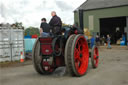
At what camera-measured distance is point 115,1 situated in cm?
2198

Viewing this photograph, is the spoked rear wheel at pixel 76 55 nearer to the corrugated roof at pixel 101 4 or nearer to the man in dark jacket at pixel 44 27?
the man in dark jacket at pixel 44 27

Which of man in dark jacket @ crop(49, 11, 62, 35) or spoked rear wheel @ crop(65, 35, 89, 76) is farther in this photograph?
man in dark jacket @ crop(49, 11, 62, 35)

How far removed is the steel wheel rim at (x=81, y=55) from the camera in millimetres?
5746

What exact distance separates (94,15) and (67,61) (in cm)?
1823

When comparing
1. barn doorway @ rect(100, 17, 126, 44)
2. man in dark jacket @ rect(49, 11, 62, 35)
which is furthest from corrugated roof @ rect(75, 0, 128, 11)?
man in dark jacket @ rect(49, 11, 62, 35)

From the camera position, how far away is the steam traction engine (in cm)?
523

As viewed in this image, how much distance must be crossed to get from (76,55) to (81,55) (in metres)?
0.34

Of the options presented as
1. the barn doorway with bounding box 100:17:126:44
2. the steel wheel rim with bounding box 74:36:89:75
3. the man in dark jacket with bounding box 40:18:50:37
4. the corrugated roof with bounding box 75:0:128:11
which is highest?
the corrugated roof with bounding box 75:0:128:11

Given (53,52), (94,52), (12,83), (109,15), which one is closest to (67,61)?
(53,52)

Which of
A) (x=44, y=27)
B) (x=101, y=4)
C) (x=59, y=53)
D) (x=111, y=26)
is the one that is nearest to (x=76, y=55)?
(x=59, y=53)

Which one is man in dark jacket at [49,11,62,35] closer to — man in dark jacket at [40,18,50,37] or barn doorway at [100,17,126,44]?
man in dark jacket at [40,18,50,37]

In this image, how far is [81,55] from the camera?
6.00 meters

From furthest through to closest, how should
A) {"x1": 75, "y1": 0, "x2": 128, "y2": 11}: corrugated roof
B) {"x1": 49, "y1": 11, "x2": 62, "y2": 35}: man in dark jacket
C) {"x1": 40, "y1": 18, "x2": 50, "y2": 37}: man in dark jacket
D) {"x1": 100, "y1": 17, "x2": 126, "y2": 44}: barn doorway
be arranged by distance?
1. {"x1": 100, "y1": 17, "x2": 126, "y2": 44}: barn doorway
2. {"x1": 75, "y1": 0, "x2": 128, "y2": 11}: corrugated roof
3. {"x1": 40, "y1": 18, "x2": 50, "y2": 37}: man in dark jacket
4. {"x1": 49, "y1": 11, "x2": 62, "y2": 35}: man in dark jacket

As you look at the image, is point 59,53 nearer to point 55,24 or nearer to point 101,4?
Result: point 55,24
